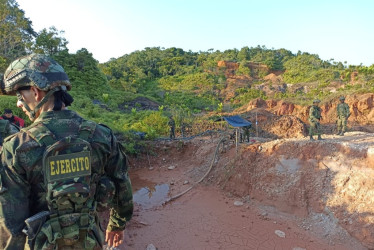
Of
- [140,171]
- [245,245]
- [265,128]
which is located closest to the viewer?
[245,245]

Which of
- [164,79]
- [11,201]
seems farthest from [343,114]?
[164,79]

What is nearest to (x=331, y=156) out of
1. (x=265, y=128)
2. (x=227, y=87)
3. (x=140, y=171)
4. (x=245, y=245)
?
(x=245, y=245)

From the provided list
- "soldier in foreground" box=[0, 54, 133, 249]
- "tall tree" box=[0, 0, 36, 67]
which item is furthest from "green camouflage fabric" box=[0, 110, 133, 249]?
"tall tree" box=[0, 0, 36, 67]

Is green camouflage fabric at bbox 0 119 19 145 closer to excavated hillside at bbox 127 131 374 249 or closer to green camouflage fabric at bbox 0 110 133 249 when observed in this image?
green camouflage fabric at bbox 0 110 133 249

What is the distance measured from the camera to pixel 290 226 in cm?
675

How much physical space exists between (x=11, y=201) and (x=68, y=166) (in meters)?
0.35

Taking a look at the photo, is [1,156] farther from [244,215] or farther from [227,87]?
[227,87]

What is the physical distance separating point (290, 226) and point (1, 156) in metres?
7.03

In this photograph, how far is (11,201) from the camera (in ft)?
4.74

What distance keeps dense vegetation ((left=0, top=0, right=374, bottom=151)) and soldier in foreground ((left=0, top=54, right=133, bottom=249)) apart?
1009 cm

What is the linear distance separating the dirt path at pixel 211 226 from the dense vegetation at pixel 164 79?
4.55 m

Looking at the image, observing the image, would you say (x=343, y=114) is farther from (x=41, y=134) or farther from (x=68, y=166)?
(x=41, y=134)

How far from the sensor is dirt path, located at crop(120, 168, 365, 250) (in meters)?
6.11

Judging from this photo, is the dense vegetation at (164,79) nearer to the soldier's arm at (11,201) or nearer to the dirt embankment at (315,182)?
the dirt embankment at (315,182)
